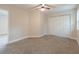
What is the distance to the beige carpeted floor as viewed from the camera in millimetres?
1586

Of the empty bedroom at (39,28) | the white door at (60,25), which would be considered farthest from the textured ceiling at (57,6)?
the white door at (60,25)

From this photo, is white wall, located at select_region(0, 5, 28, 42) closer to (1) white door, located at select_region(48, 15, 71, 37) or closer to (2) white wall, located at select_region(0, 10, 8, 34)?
(2) white wall, located at select_region(0, 10, 8, 34)

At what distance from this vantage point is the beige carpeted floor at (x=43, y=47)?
1.59 m

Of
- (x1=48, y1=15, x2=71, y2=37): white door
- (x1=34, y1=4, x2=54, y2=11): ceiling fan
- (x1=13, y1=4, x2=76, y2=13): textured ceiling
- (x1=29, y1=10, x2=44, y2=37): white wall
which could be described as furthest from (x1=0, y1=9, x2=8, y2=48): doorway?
(x1=48, y1=15, x2=71, y2=37): white door

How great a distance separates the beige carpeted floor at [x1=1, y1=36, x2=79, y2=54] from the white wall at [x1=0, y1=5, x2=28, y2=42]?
5.3 inches

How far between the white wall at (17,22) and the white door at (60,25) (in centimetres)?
45

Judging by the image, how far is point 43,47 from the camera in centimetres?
163

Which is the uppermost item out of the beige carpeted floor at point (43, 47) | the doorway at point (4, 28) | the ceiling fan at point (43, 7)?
the ceiling fan at point (43, 7)

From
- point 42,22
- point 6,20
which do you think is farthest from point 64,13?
point 6,20

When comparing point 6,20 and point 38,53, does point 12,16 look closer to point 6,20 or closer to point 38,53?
point 6,20

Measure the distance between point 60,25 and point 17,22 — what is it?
0.76 meters

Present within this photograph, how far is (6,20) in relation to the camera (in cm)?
157

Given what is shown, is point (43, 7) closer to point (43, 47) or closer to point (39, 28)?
point (39, 28)

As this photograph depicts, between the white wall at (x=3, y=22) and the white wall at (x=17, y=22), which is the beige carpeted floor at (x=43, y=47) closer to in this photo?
the white wall at (x=17, y=22)
